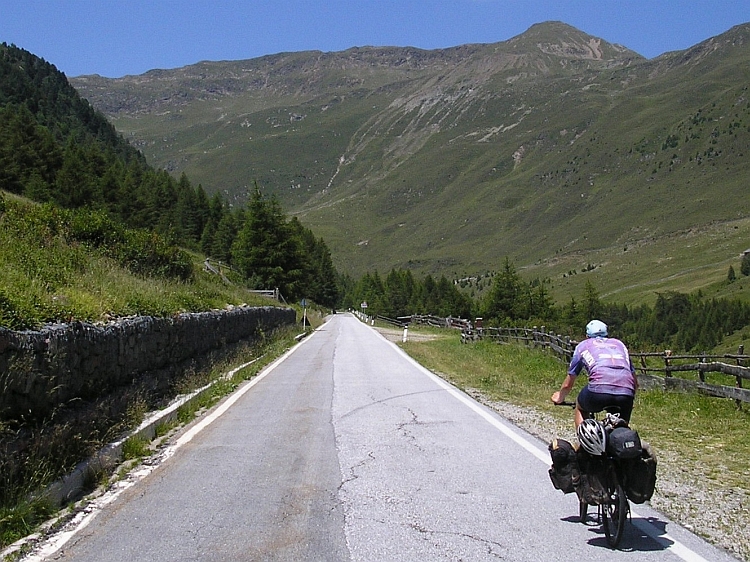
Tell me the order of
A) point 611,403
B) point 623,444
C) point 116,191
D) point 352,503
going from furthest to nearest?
point 116,191 < point 352,503 < point 611,403 < point 623,444

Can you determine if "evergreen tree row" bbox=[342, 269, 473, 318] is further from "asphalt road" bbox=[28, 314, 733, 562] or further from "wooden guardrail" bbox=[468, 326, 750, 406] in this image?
"asphalt road" bbox=[28, 314, 733, 562]

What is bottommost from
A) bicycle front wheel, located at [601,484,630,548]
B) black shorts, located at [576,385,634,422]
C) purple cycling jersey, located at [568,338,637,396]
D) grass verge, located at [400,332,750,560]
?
grass verge, located at [400,332,750,560]

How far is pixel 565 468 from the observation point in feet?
19.1

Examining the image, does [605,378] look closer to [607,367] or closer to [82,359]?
[607,367]

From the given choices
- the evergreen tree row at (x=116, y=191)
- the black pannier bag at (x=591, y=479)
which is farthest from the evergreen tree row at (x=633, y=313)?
the black pannier bag at (x=591, y=479)

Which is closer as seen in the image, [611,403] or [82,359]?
[611,403]

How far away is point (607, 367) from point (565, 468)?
92 cm

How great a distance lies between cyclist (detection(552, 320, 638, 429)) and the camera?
229 inches

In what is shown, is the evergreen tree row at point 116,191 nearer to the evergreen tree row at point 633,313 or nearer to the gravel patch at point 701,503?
the gravel patch at point 701,503

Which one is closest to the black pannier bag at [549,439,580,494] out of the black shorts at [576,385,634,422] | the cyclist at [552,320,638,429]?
the cyclist at [552,320,638,429]

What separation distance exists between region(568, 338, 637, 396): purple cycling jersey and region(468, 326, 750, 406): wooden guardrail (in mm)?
8302

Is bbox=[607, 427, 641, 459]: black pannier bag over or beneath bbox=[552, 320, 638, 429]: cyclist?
beneath

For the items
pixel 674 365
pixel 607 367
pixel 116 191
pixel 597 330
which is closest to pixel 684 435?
pixel 597 330

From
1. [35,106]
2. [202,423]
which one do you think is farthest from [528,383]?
[35,106]
